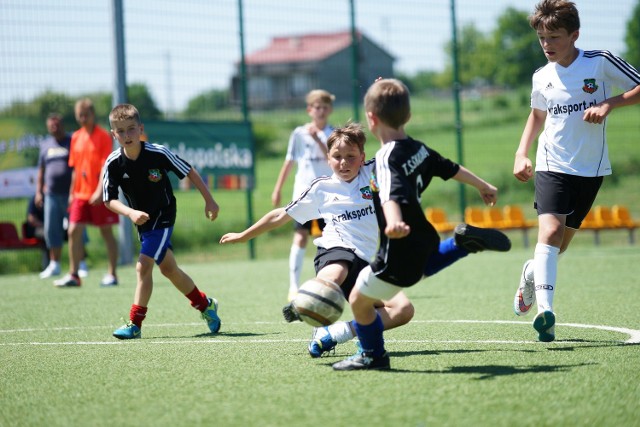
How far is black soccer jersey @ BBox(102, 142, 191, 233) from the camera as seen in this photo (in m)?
6.68

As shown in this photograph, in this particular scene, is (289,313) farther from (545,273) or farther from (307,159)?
(307,159)

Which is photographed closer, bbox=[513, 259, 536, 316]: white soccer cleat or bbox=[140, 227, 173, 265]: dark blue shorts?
bbox=[513, 259, 536, 316]: white soccer cleat

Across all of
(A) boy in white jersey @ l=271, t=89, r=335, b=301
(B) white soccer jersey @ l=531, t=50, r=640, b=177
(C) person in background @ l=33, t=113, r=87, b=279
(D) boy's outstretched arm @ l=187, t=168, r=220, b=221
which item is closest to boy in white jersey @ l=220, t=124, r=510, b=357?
(D) boy's outstretched arm @ l=187, t=168, r=220, b=221

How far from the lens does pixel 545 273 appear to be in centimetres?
561

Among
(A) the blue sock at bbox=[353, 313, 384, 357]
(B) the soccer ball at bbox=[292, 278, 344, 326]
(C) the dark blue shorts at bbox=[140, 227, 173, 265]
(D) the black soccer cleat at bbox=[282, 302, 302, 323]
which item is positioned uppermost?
(C) the dark blue shorts at bbox=[140, 227, 173, 265]

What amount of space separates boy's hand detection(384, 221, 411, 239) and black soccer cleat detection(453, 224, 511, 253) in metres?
0.54

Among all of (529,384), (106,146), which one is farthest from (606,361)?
(106,146)

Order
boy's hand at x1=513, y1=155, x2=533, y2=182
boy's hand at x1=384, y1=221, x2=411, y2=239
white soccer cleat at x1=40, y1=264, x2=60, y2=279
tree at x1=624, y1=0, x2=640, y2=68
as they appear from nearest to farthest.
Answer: boy's hand at x1=384, y1=221, x2=411, y2=239 → boy's hand at x1=513, y1=155, x2=533, y2=182 → white soccer cleat at x1=40, y1=264, x2=60, y2=279 → tree at x1=624, y1=0, x2=640, y2=68

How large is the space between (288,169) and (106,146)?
114 inches

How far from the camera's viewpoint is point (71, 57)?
1441 cm

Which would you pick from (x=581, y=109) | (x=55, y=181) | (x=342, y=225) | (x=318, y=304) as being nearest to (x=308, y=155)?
(x=342, y=225)

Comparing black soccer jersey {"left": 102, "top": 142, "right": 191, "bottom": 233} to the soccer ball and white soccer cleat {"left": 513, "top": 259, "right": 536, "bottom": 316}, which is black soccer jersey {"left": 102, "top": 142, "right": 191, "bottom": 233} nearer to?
the soccer ball

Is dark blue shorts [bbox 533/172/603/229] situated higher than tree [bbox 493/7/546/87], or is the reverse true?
tree [bbox 493/7/546/87]

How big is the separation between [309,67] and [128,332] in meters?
14.4
